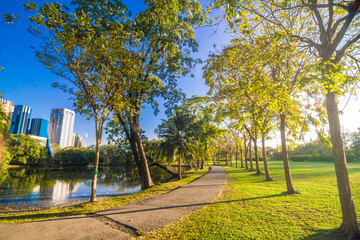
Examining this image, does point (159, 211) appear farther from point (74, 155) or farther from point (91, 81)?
point (74, 155)

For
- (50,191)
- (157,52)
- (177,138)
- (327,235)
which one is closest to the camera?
(327,235)

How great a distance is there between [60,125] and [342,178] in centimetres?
12535

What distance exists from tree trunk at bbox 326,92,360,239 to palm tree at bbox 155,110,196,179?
15.6 m

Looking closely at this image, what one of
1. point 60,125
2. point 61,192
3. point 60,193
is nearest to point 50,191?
point 61,192

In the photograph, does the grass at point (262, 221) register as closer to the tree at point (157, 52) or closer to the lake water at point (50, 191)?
the tree at point (157, 52)

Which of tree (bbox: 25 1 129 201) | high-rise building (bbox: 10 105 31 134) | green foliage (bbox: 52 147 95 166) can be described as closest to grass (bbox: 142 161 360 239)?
tree (bbox: 25 1 129 201)

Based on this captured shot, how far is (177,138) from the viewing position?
20.4m

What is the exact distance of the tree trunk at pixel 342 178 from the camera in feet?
13.0

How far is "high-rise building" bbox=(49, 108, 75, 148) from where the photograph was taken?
95.2 meters

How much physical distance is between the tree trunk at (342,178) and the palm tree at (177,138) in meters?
15.6

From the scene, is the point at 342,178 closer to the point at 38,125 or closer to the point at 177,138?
the point at 177,138

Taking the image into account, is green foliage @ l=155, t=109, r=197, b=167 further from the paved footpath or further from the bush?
the bush

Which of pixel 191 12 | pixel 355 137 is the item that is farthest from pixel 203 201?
pixel 355 137

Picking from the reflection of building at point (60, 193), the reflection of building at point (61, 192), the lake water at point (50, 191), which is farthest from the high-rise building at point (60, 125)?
the reflection of building at point (60, 193)
